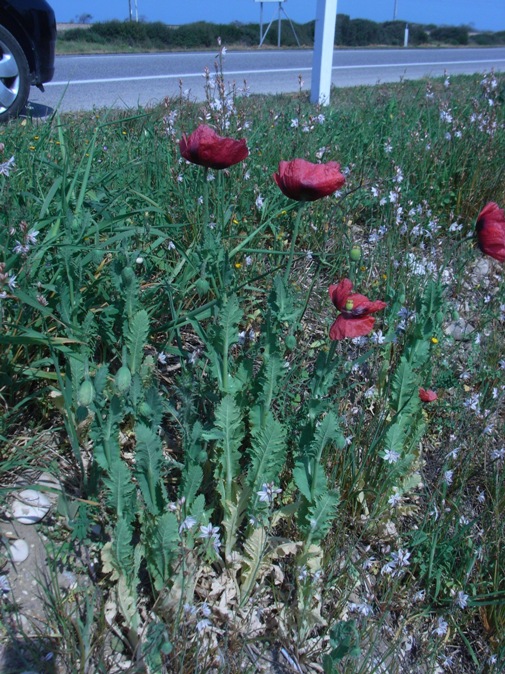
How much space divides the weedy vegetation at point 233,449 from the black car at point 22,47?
9.38 feet

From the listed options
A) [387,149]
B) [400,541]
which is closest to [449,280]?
[387,149]

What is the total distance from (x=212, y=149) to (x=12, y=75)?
176 inches

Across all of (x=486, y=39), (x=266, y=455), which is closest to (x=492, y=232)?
(x=266, y=455)

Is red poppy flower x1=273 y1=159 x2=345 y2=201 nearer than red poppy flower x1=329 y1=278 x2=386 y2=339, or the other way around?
red poppy flower x1=329 y1=278 x2=386 y2=339

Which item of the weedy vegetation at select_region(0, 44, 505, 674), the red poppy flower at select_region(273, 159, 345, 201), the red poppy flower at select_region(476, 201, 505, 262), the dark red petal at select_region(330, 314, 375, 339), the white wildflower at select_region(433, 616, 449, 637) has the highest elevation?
the red poppy flower at select_region(273, 159, 345, 201)

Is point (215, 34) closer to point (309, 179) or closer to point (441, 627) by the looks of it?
point (309, 179)

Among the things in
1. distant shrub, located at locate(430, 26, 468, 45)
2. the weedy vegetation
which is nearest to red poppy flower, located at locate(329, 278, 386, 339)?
the weedy vegetation

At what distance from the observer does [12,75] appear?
219 inches

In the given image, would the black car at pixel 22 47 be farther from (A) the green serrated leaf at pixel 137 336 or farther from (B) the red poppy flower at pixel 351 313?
(B) the red poppy flower at pixel 351 313

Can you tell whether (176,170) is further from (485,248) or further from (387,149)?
(485,248)

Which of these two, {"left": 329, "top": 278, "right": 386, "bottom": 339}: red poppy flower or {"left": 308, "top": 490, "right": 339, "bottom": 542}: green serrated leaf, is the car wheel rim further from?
{"left": 308, "top": 490, "right": 339, "bottom": 542}: green serrated leaf

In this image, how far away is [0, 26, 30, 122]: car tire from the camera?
5492 millimetres

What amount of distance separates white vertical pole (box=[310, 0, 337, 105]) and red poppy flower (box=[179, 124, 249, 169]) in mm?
4811

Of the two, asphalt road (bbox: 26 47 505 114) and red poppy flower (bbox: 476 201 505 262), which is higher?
red poppy flower (bbox: 476 201 505 262)
